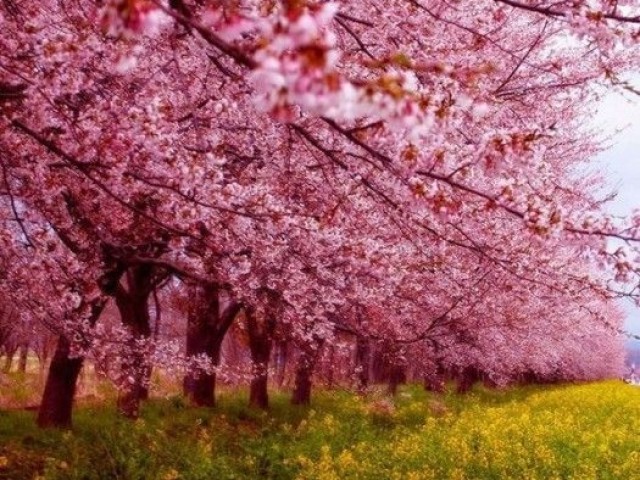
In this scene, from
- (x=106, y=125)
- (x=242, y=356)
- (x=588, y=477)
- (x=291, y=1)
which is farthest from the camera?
(x=242, y=356)

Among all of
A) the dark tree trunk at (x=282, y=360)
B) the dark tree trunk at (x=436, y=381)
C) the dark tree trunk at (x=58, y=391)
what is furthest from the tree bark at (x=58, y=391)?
the dark tree trunk at (x=282, y=360)

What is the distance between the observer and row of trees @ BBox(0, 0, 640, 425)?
266cm

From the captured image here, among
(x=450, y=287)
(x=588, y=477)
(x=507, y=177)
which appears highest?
(x=450, y=287)

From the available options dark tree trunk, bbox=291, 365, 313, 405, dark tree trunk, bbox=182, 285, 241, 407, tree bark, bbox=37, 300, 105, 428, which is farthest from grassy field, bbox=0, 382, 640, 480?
dark tree trunk, bbox=291, 365, 313, 405

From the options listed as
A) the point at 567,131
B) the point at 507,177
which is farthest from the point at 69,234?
the point at 567,131

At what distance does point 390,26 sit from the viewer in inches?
295

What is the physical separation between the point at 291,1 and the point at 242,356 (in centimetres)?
4603

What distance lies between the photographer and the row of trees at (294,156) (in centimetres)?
266

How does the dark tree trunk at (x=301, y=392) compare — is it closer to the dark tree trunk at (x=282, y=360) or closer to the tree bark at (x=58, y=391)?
the dark tree trunk at (x=282, y=360)

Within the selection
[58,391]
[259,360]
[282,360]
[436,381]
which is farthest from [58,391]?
[282,360]

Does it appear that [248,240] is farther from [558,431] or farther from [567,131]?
[567,131]

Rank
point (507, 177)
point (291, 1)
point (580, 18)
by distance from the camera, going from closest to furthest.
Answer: point (291, 1) < point (580, 18) < point (507, 177)

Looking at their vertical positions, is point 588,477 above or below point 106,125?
below

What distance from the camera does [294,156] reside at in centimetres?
987
